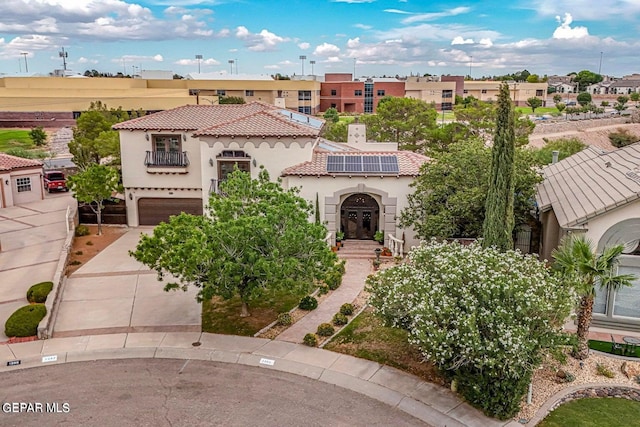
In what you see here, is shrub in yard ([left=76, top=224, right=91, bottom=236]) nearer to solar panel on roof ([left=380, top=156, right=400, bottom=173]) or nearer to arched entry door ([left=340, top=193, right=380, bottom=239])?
arched entry door ([left=340, top=193, right=380, bottom=239])

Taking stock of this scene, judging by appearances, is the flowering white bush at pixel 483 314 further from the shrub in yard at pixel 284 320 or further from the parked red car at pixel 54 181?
the parked red car at pixel 54 181

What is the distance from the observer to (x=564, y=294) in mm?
14883

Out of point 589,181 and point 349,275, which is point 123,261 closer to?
point 349,275

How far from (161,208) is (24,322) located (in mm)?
16239

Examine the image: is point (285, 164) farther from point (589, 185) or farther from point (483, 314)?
point (483, 314)

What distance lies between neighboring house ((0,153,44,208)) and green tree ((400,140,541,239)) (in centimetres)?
3040

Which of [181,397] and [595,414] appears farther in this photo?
[181,397]

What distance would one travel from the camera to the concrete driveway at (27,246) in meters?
23.5

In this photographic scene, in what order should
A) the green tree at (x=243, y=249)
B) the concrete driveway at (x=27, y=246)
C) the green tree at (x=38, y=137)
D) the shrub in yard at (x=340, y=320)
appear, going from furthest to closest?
the green tree at (x=38, y=137), the concrete driveway at (x=27, y=246), the shrub in yard at (x=340, y=320), the green tree at (x=243, y=249)

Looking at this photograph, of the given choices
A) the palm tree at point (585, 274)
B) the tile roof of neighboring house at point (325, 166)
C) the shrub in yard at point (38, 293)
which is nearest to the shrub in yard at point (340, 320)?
the palm tree at point (585, 274)

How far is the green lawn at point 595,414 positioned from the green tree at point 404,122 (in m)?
32.7

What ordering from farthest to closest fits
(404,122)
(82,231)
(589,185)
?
(404,122), (82,231), (589,185)

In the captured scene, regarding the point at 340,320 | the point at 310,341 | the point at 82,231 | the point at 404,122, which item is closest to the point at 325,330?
the point at 310,341

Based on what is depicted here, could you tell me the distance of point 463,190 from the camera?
25.4 meters
